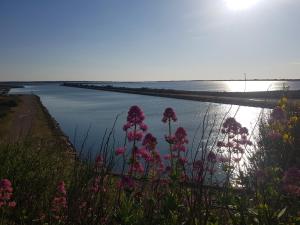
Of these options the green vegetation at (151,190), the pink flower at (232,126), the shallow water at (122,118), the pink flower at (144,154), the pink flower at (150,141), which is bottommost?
the shallow water at (122,118)

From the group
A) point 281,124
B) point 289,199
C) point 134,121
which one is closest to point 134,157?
point 134,121

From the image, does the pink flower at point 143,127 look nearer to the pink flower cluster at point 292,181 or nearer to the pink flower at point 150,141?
the pink flower at point 150,141

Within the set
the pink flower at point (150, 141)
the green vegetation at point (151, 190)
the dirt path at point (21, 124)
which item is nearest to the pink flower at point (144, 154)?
the green vegetation at point (151, 190)

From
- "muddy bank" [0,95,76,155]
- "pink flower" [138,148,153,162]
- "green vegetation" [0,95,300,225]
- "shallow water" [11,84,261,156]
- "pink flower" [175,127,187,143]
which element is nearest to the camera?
"green vegetation" [0,95,300,225]

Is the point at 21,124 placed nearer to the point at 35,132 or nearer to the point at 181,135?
the point at 35,132

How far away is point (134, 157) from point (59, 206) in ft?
2.69

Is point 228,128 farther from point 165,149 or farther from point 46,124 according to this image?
point 46,124

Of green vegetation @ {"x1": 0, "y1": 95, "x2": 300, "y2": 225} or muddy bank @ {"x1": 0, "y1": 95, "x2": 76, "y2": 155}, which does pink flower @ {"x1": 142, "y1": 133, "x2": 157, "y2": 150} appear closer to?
green vegetation @ {"x1": 0, "y1": 95, "x2": 300, "y2": 225}

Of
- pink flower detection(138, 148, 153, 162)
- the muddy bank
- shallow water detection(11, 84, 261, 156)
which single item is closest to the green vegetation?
pink flower detection(138, 148, 153, 162)

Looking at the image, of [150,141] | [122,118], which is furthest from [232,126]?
[122,118]

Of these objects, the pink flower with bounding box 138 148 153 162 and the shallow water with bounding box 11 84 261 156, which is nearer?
the pink flower with bounding box 138 148 153 162

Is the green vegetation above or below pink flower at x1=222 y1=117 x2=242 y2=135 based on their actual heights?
below

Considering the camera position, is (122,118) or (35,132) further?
(122,118)

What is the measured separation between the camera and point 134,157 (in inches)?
162
